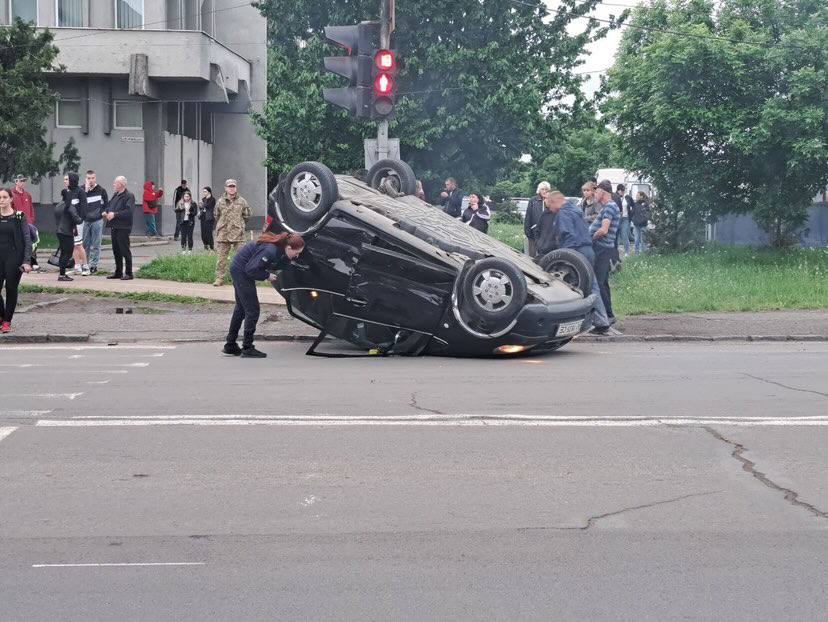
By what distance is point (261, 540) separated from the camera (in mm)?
6496

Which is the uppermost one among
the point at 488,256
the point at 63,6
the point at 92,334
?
the point at 63,6

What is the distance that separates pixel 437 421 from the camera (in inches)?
381

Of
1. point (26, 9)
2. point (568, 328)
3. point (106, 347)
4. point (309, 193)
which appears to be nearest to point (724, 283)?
point (568, 328)

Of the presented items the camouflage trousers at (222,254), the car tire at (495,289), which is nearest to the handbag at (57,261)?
the camouflage trousers at (222,254)

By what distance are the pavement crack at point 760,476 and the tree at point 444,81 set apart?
2124 centimetres

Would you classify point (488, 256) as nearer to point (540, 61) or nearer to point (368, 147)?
point (368, 147)

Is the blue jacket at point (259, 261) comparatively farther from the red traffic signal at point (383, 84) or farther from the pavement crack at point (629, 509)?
the pavement crack at point (629, 509)

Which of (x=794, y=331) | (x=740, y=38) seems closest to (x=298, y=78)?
(x=740, y=38)

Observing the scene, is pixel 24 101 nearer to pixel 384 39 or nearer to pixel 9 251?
pixel 9 251

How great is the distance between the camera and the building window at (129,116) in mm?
38062

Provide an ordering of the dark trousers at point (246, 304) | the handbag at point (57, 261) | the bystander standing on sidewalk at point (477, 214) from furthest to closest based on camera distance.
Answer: the bystander standing on sidewalk at point (477, 214)
the handbag at point (57, 261)
the dark trousers at point (246, 304)

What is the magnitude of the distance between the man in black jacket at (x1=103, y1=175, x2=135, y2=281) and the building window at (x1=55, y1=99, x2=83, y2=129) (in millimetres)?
16962

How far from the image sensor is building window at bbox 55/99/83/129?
38.0 meters

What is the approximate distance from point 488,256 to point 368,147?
4.13 m
